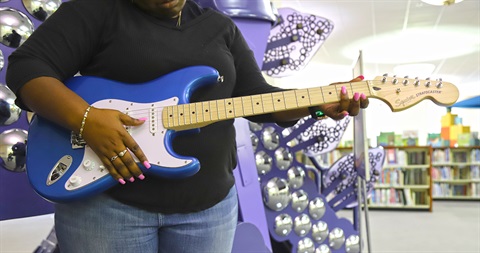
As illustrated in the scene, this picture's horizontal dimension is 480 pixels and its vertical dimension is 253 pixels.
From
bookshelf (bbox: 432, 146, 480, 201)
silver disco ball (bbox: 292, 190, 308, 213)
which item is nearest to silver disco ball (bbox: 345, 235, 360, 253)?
silver disco ball (bbox: 292, 190, 308, 213)

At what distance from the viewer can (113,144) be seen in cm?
73

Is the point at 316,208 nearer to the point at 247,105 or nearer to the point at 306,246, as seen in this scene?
the point at 306,246

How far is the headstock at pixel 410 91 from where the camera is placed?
86 cm

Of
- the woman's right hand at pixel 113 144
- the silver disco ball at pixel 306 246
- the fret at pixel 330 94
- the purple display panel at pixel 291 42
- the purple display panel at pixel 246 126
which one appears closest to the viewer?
the woman's right hand at pixel 113 144

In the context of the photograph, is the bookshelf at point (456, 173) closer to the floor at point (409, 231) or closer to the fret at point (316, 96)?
the floor at point (409, 231)

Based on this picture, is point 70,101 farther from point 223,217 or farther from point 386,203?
point 386,203

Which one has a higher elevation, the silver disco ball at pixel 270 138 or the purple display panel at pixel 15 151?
the purple display panel at pixel 15 151

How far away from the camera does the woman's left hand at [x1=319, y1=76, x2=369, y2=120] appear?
2.70 feet

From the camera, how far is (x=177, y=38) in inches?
33.0

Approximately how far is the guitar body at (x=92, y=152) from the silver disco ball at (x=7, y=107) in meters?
0.48

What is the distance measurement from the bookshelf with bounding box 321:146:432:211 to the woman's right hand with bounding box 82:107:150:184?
6.06 m

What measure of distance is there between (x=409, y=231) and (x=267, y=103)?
4688 mm

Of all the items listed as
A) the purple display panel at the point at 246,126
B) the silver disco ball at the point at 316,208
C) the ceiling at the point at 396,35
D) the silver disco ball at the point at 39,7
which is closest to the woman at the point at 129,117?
the silver disco ball at the point at 39,7

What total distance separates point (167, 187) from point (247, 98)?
24cm
